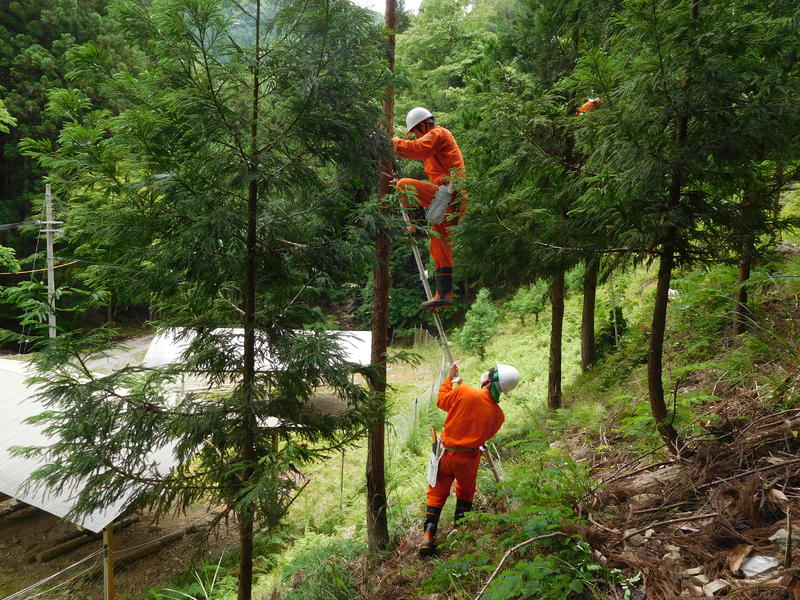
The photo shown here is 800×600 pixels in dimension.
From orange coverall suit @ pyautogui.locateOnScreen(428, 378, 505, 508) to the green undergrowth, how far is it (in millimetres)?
393

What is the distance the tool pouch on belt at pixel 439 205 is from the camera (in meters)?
5.89

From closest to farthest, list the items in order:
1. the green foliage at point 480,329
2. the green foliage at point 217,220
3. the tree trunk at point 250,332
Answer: the green foliage at point 217,220 < the tree trunk at point 250,332 < the green foliage at point 480,329

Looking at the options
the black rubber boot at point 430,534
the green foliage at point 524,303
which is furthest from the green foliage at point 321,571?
the green foliage at point 524,303

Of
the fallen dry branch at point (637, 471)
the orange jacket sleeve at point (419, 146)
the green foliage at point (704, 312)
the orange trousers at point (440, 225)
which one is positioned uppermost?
the orange jacket sleeve at point (419, 146)

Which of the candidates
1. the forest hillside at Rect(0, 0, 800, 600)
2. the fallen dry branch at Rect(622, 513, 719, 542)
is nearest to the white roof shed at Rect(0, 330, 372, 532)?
the forest hillside at Rect(0, 0, 800, 600)

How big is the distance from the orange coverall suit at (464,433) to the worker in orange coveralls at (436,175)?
127cm

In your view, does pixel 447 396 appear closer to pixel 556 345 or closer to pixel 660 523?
pixel 660 523

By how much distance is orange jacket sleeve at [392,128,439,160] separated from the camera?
5.52m

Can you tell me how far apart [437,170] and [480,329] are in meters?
11.9

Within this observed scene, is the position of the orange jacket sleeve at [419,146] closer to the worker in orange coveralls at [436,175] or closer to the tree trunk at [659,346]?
the worker in orange coveralls at [436,175]

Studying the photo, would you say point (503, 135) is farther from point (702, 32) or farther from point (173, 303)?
point (173, 303)

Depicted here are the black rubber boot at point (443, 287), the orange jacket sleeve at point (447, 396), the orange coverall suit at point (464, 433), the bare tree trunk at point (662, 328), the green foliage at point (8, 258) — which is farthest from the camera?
the green foliage at point (8, 258)

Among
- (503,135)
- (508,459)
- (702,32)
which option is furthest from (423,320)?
(702,32)

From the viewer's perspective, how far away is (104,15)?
23.7 m
